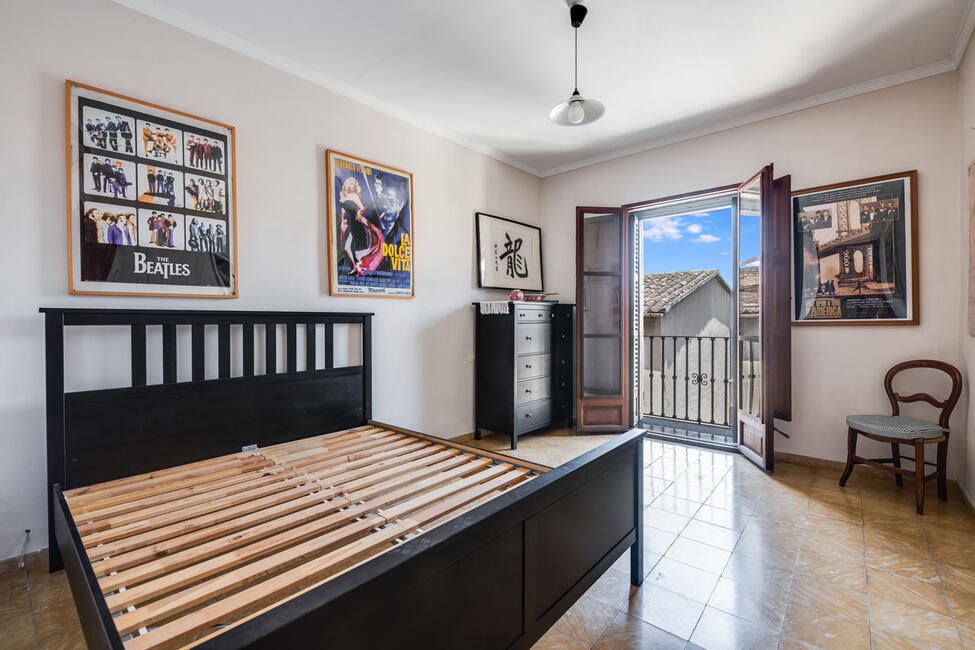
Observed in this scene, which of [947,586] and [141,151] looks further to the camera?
[141,151]

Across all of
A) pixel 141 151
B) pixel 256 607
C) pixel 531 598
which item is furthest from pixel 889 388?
pixel 141 151

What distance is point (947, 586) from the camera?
1.77 metres

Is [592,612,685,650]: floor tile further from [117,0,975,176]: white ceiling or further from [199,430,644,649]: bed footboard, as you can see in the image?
[117,0,975,176]: white ceiling

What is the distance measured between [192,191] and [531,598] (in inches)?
101

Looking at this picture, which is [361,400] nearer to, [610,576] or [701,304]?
[610,576]

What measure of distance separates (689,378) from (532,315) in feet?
7.52

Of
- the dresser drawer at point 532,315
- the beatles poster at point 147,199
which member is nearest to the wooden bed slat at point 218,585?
the beatles poster at point 147,199

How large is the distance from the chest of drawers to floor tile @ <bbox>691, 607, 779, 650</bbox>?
2170mm

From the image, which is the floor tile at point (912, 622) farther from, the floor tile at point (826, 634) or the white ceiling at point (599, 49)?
the white ceiling at point (599, 49)

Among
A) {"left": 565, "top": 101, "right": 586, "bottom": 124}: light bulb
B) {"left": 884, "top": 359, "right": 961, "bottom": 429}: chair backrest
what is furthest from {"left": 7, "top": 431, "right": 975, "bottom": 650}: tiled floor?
{"left": 565, "top": 101, "right": 586, "bottom": 124}: light bulb

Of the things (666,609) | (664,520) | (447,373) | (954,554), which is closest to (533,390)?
(447,373)

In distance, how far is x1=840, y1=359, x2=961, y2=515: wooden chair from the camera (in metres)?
2.43

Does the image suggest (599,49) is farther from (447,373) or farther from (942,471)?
(942,471)

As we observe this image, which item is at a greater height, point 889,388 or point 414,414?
point 889,388
